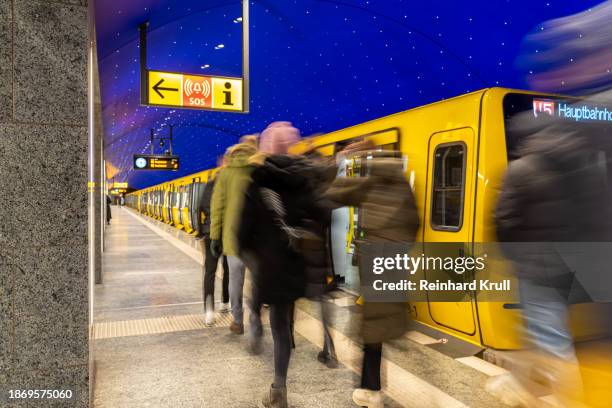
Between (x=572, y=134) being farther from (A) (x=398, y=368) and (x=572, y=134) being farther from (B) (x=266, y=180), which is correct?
(A) (x=398, y=368)

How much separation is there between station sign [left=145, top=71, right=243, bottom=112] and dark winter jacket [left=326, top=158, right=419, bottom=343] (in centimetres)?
639

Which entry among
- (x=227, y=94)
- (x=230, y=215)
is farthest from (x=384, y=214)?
(x=227, y=94)

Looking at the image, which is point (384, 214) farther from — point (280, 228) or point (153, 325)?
point (153, 325)

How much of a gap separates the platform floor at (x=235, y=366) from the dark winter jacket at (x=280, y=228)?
0.97 metres

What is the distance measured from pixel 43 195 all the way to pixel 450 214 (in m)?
4.21

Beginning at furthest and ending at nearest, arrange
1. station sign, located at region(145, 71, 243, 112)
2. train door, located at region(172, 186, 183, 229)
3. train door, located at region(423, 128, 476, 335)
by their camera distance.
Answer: train door, located at region(172, 186, 183, 229) → station sign, located at region(145, 71, 243, 112) → train door, located at region(423, 128, 476, 335)

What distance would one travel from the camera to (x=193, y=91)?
902cm

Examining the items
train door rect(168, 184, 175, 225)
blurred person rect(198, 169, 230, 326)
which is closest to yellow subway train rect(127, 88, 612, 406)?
blurred person rect(198, 169, 230, 326)

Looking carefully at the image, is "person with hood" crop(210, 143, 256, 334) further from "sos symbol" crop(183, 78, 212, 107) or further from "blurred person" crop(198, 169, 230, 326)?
"sos symbol" crop(183, 78, 212, 107)

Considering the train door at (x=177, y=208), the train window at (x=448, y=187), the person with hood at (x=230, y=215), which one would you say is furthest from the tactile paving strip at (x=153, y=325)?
the train door at (x=177, y=208)

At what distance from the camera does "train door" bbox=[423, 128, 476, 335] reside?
536 centimetres

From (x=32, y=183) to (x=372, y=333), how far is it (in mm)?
2218

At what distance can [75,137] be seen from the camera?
298 cm

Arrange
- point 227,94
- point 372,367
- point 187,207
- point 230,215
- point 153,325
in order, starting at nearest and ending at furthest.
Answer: point 372,367, point 230,215, point 153,325, point 227,94, point 187,207
